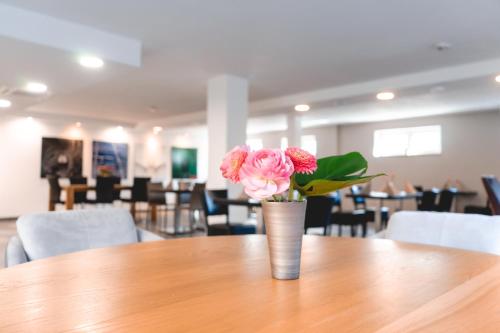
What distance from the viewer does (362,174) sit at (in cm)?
93

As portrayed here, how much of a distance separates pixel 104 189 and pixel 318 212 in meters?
4.69

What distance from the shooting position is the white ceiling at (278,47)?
9.89 feet

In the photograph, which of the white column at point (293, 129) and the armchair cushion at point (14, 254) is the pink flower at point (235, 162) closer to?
the armchair cushion at point (14, 254)

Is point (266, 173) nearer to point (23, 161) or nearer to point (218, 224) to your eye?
point (218, 224)

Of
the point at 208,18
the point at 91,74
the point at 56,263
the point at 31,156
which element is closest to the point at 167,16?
the point at 208,18

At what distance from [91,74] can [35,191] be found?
5.47m

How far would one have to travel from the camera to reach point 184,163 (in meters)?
11.2

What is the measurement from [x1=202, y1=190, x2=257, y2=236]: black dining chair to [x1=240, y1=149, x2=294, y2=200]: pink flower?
298 cm

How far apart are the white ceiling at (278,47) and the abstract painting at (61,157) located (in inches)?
107

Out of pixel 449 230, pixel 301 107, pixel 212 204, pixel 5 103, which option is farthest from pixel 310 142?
pixel 449 230

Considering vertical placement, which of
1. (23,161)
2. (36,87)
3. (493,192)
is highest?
(36,87)

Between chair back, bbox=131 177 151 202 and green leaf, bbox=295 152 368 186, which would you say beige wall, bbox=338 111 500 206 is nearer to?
chair back, bbox=131 177 151 202

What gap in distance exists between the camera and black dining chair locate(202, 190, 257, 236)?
3.81 m

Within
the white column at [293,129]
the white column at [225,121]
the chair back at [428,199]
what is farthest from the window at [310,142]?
the white column at [225,121]
